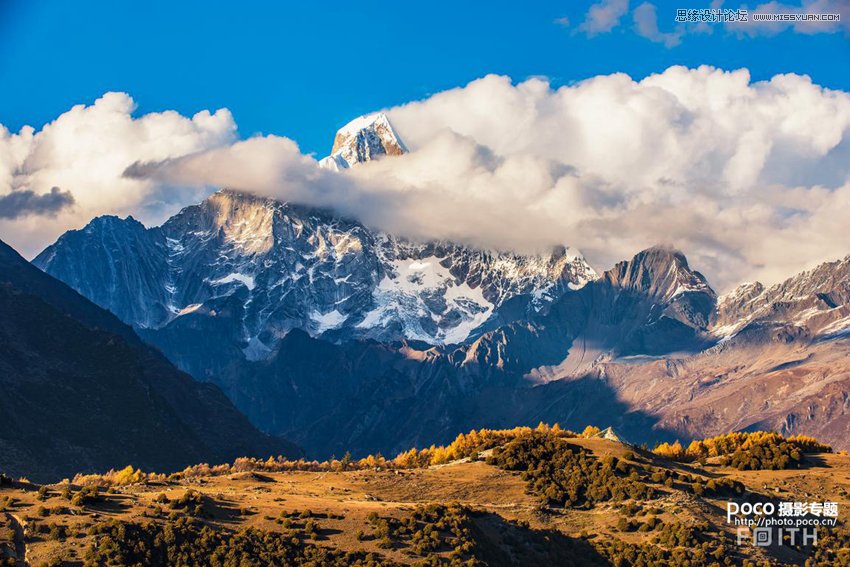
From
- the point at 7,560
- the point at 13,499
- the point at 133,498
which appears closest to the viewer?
the point at 7,560

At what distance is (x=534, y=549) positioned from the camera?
196 metres

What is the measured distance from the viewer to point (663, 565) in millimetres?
197250

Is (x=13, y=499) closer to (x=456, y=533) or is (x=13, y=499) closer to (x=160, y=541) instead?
(x=160, y=541)

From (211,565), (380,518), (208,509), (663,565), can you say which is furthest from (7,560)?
(663,565)

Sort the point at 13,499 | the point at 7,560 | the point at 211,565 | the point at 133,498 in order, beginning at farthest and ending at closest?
the point at 133,498 < the point at 13,499 < the point at 211,565 < the point at 7,560

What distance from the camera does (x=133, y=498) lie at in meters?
194

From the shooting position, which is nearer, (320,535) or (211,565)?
(211,565)

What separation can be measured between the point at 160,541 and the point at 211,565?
7.40 metres

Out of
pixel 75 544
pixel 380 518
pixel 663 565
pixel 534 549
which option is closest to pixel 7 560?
pixel 75 544

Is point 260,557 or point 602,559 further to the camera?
point 602,559

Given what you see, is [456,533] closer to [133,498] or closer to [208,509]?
[208,509]

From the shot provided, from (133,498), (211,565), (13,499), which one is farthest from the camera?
(133,498)

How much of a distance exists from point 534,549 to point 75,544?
67.1 meters

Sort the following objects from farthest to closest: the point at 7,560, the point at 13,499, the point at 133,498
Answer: the point at 133,498, the point at 13,499, the point at 7,560
